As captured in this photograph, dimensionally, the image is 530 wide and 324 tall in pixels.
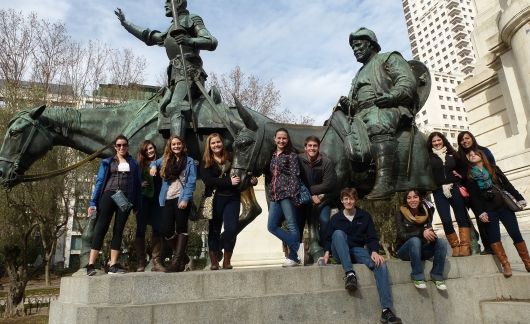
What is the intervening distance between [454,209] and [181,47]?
5.15 m

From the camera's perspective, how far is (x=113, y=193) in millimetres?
4840

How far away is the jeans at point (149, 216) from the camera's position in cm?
522

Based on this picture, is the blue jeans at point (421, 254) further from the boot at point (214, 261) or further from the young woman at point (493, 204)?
the boot at point (214, 261)

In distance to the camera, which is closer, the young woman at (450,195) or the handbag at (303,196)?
the handbag at (303,196)

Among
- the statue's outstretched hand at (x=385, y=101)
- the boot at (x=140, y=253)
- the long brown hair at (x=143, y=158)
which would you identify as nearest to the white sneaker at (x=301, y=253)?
the boot at (x=140, y=253)

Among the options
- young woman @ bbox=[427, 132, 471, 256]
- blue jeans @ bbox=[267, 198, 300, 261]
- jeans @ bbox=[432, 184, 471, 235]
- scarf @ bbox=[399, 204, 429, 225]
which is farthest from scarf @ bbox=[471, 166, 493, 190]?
blue jeans @ bbox=[267, 198, 300, 261]

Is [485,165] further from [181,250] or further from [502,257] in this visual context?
[181,250]

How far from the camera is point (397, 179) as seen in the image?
20.6 feet

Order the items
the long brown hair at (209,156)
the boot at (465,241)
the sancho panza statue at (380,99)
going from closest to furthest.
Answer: the long brown hair at (209,156) < the boot at (465,241) < the sancho panza statue at (380,99)

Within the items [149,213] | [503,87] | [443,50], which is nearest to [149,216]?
[149,213]

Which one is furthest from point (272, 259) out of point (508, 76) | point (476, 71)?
point (476, 71)

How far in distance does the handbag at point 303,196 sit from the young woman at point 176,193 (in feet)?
4.56

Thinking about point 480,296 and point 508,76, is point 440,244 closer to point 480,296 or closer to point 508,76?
point 480,296

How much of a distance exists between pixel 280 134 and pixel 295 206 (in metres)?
1.01
